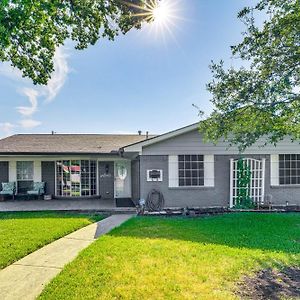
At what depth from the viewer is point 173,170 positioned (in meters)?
11.4

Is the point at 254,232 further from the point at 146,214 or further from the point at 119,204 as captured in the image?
the point at 119,204

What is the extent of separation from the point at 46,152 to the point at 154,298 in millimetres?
10633

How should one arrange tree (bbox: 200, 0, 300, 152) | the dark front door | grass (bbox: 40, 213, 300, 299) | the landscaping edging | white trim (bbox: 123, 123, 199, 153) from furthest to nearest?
1. the dark front door
2. white trim (bbox: 123, 123, 199, 153)
3. the landscaping edging
4. tree (bbox: 200, 0, 300, 152)
5. grass (bbox: 40, 213, 300, 299)

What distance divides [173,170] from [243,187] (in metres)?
3.14

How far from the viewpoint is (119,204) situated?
12516 mm

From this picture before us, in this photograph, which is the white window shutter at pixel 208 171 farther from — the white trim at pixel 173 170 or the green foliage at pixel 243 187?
the white trim at pixel 173 170

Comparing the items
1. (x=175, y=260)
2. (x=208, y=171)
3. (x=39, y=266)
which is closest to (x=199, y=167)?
(x=208, y=171)

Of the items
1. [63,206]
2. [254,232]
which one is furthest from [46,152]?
[254,232]

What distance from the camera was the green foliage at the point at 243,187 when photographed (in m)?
11.6

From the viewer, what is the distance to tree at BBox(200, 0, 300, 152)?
5.15 metres

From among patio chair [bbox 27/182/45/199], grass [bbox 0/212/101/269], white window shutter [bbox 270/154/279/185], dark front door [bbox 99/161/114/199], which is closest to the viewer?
grass [bbox 0/212/101/269]

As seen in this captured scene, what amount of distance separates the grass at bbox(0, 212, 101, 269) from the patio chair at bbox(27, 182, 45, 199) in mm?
3454

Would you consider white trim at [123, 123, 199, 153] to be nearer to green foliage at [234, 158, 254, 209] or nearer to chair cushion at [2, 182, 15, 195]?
green foliage at [234, 158, 254, 209]

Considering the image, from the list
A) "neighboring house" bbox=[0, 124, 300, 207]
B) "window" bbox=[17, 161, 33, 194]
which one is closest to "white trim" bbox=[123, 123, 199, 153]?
"neighboring house" bbox=[0, 124, 300, 207]
